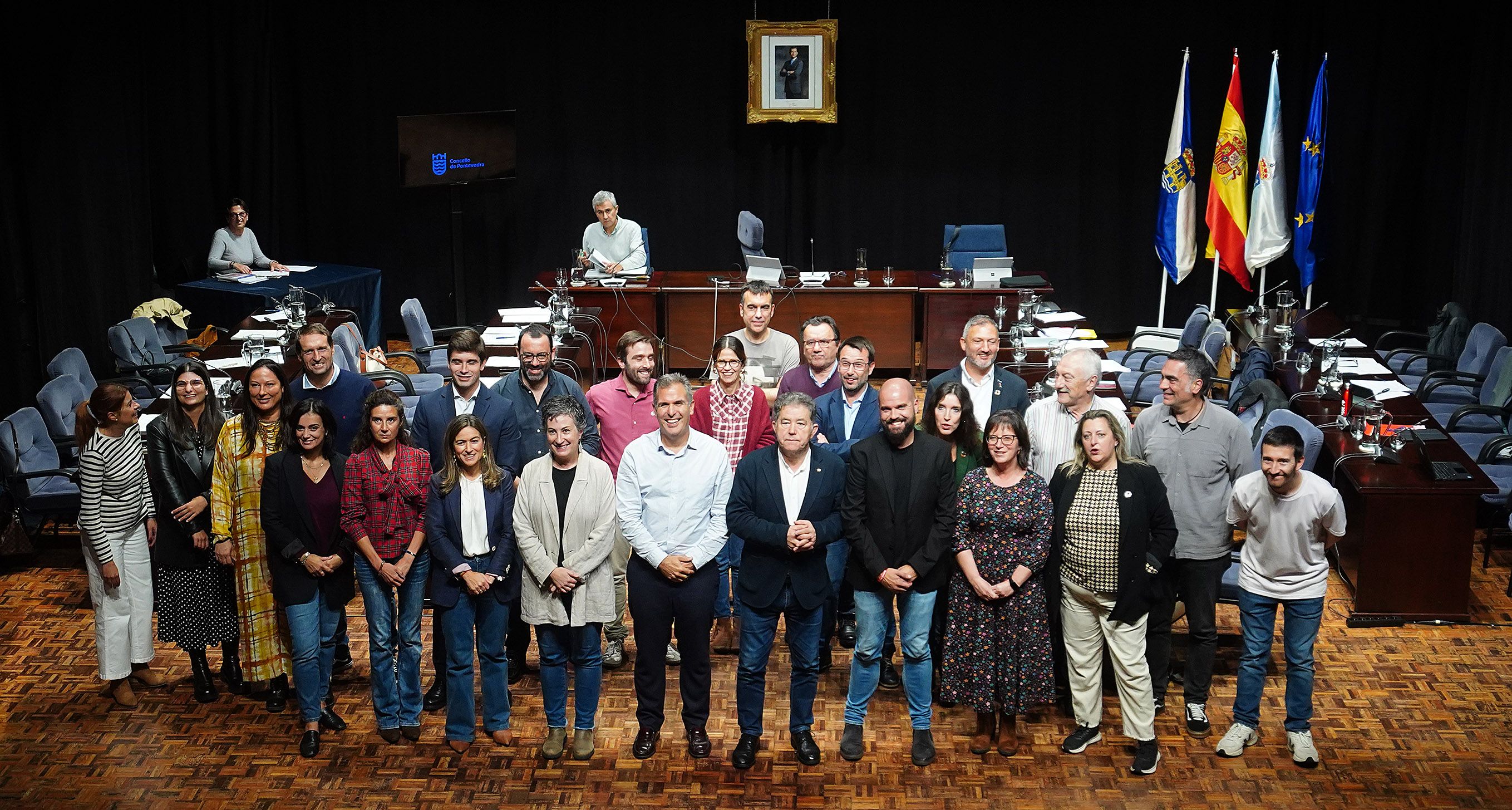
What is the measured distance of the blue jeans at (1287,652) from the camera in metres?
4.75

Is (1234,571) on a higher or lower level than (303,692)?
higher

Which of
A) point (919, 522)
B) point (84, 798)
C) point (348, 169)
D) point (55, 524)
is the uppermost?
point (348, 169)

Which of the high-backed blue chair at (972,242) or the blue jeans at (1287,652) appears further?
the high-backed blue chair at (972,242)

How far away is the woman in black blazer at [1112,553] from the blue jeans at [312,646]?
2743mm

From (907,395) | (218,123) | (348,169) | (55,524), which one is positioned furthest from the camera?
(348,169)

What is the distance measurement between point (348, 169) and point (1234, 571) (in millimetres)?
9244

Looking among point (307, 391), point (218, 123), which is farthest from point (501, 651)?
point (218, 123)

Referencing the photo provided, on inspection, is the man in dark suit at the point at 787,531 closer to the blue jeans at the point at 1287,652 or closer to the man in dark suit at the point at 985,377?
the man in dark suit at the point at 985,377

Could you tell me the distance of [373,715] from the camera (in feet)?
17.3

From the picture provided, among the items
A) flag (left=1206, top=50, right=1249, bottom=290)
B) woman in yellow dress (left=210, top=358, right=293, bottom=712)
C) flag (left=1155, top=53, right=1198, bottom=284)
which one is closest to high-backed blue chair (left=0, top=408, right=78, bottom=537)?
woman in yellow dress (left=210, top=358, right=293, bottom=712)

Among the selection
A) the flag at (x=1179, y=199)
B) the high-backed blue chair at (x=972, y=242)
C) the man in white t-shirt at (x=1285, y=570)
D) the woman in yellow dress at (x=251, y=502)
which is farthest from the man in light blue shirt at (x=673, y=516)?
the flag at (x=1179, y=199)

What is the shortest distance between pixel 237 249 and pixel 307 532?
623 centimetres

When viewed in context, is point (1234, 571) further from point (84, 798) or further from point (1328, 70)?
point (1328, 70)

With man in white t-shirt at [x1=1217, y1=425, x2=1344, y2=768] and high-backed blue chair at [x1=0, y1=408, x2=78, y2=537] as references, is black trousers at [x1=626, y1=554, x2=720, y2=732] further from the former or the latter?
high-backed blue chair at [x1=0, y1=408, x2=78, y2=537]
